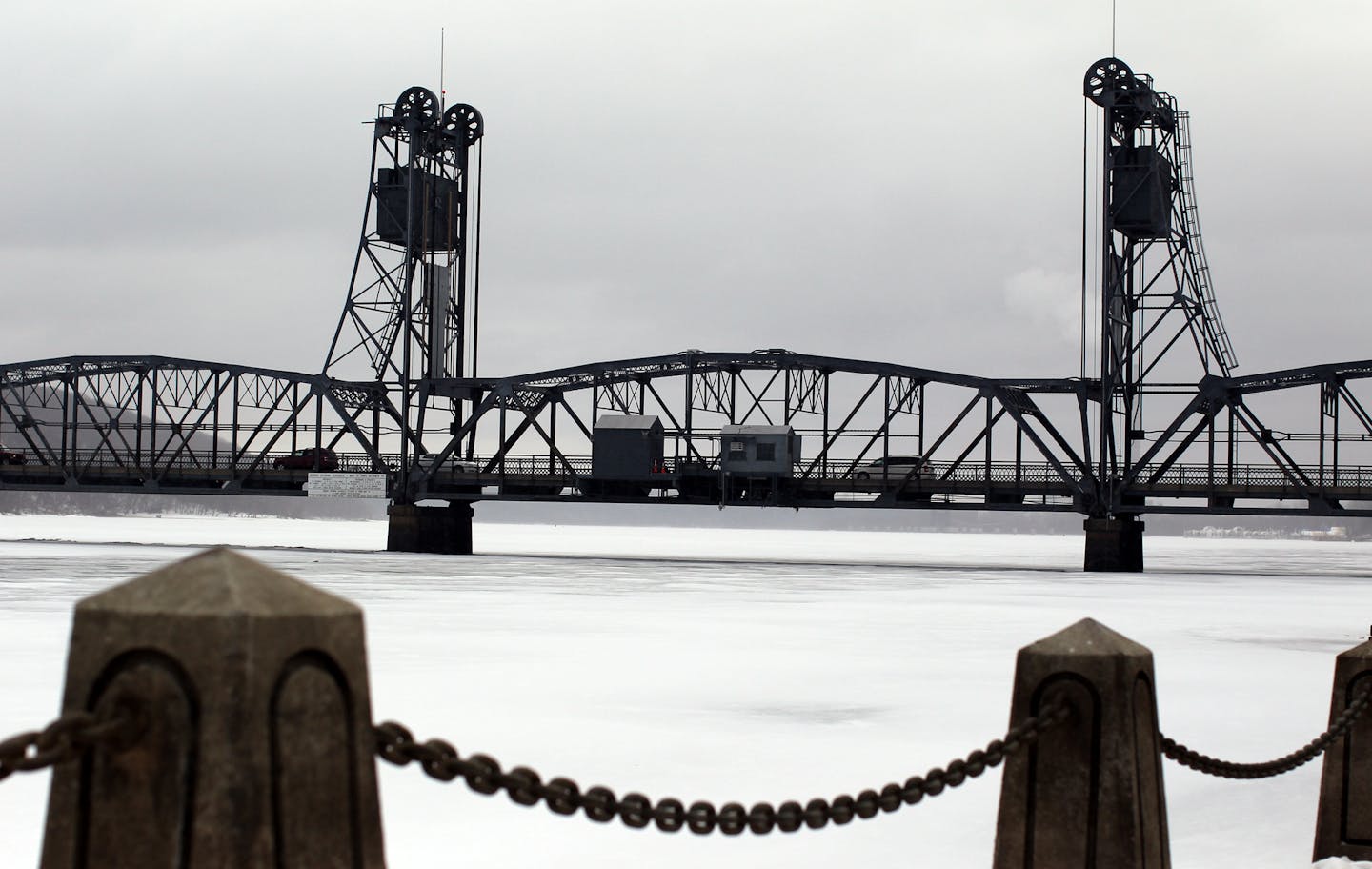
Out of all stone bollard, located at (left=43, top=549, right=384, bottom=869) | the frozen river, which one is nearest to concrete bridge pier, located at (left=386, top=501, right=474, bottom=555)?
the frozen river

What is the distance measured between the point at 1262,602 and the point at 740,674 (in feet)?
80.2

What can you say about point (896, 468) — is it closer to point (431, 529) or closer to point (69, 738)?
point (431, 529)

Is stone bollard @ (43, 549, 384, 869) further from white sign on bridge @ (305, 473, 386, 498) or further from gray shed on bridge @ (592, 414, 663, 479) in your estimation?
white sign on bridge @ (305, 473, 386, 498)

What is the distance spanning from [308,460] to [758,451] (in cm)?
2717

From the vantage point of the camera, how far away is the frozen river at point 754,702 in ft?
30.1

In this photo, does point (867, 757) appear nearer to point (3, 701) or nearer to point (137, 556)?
point (3, 701)

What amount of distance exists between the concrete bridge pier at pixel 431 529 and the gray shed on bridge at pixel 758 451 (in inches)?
538

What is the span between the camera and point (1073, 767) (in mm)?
5949

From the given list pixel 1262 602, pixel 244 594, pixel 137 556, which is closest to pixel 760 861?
pixel 244 594

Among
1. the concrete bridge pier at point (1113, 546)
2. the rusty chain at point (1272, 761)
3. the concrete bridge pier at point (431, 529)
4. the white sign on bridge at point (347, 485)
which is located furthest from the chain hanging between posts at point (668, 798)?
the white sign on bridge at point (347, 485)

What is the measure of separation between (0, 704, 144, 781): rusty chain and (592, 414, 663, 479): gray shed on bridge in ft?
225

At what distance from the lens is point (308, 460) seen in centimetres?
8269

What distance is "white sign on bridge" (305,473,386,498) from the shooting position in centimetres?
7675

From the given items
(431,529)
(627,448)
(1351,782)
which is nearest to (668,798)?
(1351,782)
